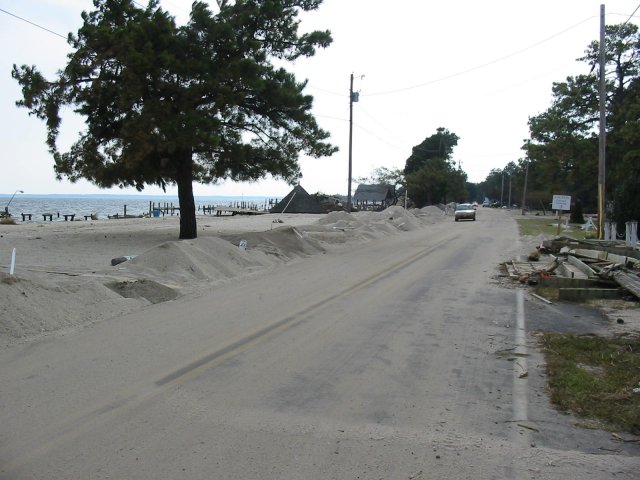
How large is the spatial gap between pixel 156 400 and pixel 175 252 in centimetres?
835

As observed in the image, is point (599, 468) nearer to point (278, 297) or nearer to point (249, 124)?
point (278, 297)

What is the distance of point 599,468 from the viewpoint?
13.1 feet

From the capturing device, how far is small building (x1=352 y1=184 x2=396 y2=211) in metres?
90.9

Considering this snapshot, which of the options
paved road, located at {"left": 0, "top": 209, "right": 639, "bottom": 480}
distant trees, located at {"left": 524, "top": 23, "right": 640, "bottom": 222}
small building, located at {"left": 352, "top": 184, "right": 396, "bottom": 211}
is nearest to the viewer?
paved road, located at {"left": 0, "top": 209, "right": 639, "bottom": 480}

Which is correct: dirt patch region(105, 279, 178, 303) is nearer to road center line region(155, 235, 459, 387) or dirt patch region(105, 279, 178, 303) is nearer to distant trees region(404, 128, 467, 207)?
road center line region(155, 235, 459, 387)

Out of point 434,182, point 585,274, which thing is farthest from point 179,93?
point 434,182

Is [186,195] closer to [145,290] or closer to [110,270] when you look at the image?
[110,270]

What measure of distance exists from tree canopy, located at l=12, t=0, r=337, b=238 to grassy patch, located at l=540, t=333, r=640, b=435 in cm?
1418

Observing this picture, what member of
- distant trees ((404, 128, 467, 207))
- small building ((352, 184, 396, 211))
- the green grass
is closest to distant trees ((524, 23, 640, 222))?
the green grass

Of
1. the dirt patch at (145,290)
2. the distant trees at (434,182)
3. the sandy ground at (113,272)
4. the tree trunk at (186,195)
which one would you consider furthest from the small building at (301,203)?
the dirt patch at (145,290)

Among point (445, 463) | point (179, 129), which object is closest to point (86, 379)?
point (445, 463)

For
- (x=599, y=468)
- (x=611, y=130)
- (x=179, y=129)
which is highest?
(x=611, y=130)

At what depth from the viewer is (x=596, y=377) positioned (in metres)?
6.03

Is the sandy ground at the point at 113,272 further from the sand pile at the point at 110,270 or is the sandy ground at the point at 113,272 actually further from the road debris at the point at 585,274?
the road debris at the point at 585,274
